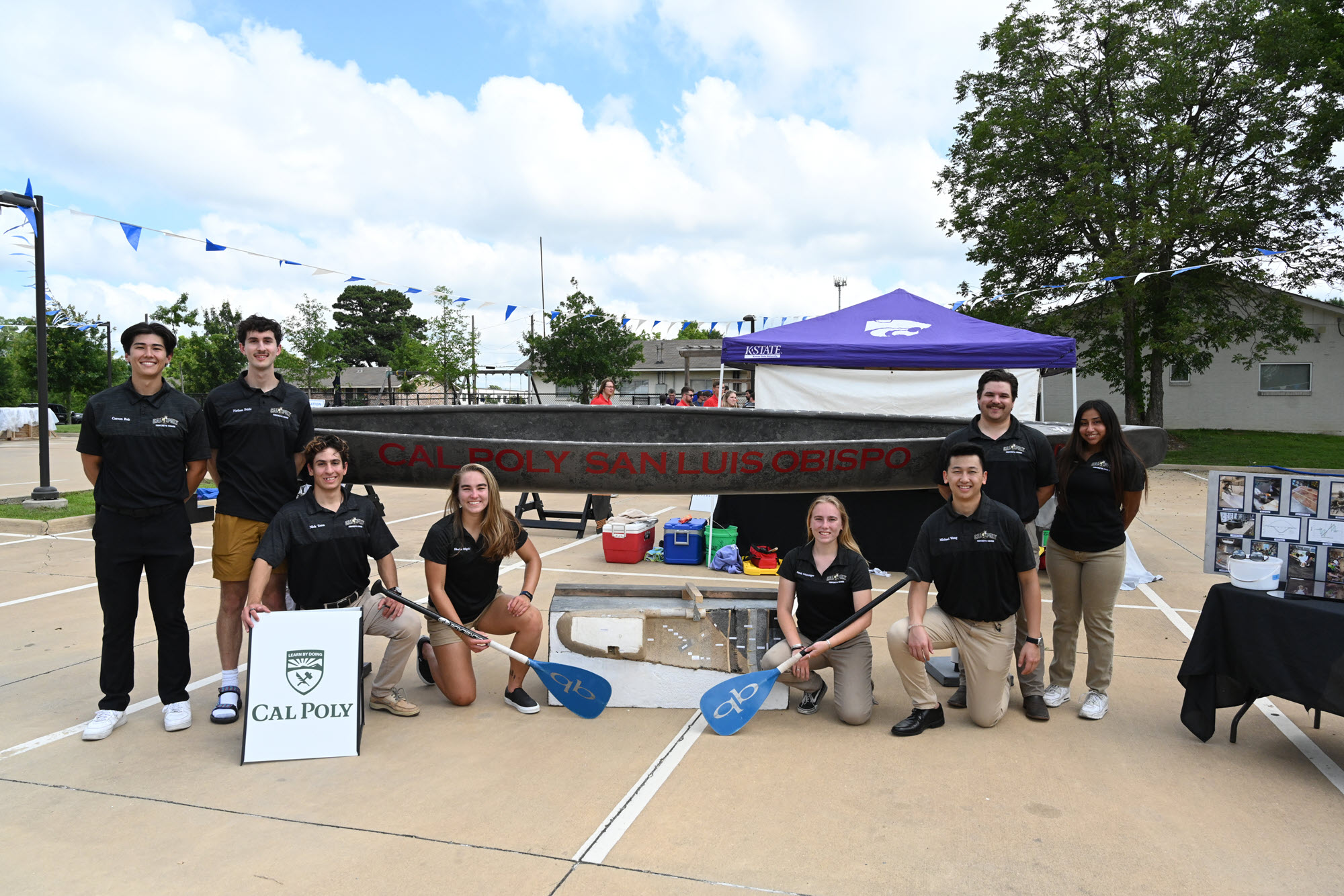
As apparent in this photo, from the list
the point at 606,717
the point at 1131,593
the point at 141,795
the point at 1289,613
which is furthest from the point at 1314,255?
the point at 141,795

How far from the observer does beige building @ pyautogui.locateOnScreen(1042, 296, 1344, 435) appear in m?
23.7

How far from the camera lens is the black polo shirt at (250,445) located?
371 centimetres

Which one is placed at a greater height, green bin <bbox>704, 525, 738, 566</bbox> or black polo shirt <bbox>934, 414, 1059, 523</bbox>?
black polo shirt <bbox>934, 414, 1059, 523</bbox>

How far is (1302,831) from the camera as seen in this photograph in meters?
2.78

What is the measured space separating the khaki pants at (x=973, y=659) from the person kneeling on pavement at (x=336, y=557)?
2.22 metres

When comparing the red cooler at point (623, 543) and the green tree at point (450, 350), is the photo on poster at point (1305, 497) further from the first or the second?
the green tree at point (450, 350)

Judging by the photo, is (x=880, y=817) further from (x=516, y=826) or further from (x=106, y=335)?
(x=106, y=335)

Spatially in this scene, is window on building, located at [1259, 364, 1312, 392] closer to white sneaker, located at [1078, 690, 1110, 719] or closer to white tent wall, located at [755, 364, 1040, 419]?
white tent wall, located at [755, 364, 1040, 419]

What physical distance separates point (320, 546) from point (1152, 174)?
20.8 m

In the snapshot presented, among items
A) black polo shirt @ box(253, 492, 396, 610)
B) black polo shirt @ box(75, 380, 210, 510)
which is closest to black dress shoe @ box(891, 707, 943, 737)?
black polo shirt @ box(253, 492, 396, 610)

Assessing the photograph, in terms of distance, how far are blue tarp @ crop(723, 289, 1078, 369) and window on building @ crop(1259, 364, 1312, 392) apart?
2060 cm

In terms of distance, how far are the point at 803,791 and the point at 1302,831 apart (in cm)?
165

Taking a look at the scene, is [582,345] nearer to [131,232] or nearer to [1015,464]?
[131,232]

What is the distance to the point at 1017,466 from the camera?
12.8 ft
